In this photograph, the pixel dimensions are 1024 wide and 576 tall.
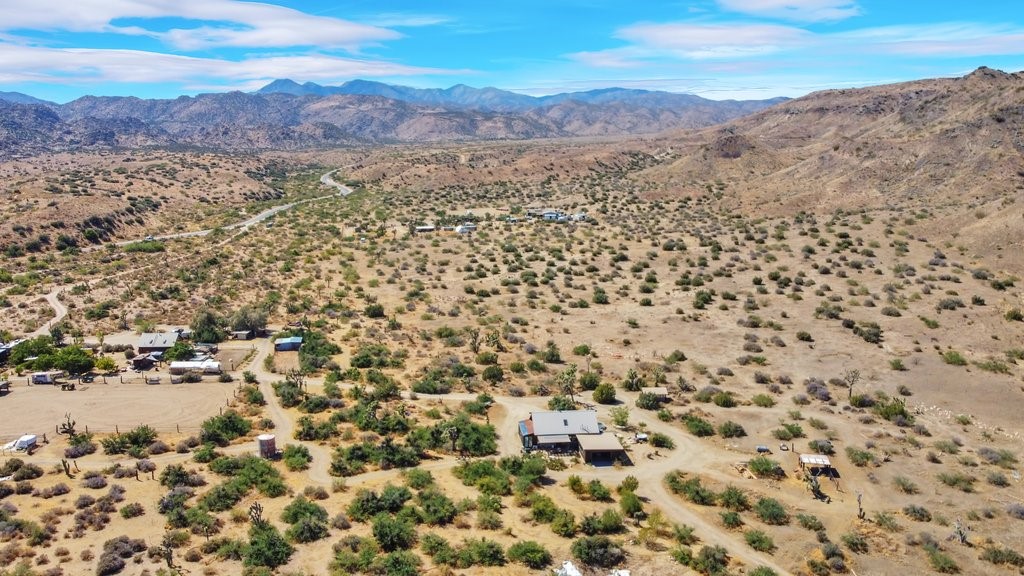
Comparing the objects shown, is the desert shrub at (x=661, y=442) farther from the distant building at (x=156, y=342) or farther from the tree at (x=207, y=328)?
the distant building at (x=156, y=342)

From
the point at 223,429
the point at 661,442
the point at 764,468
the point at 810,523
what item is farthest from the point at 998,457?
the point at 223,429

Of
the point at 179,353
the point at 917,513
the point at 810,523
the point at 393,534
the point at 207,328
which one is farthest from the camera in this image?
the point at 207,328

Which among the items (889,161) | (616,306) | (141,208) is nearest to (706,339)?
(616,306)

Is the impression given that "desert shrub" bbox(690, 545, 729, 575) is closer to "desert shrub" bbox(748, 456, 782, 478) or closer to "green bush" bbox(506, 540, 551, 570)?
"green bush" bbox(506, 540, 551, 570)

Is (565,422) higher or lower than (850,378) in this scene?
lower

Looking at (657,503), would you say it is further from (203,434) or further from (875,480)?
(203,434)

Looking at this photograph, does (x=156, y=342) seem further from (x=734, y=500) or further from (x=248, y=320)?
(x=734, y=500)

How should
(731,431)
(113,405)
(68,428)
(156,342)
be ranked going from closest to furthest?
(68,428), (731,431), (113,405), (156,342)

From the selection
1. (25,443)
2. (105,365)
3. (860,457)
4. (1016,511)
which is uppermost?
(105,365)
